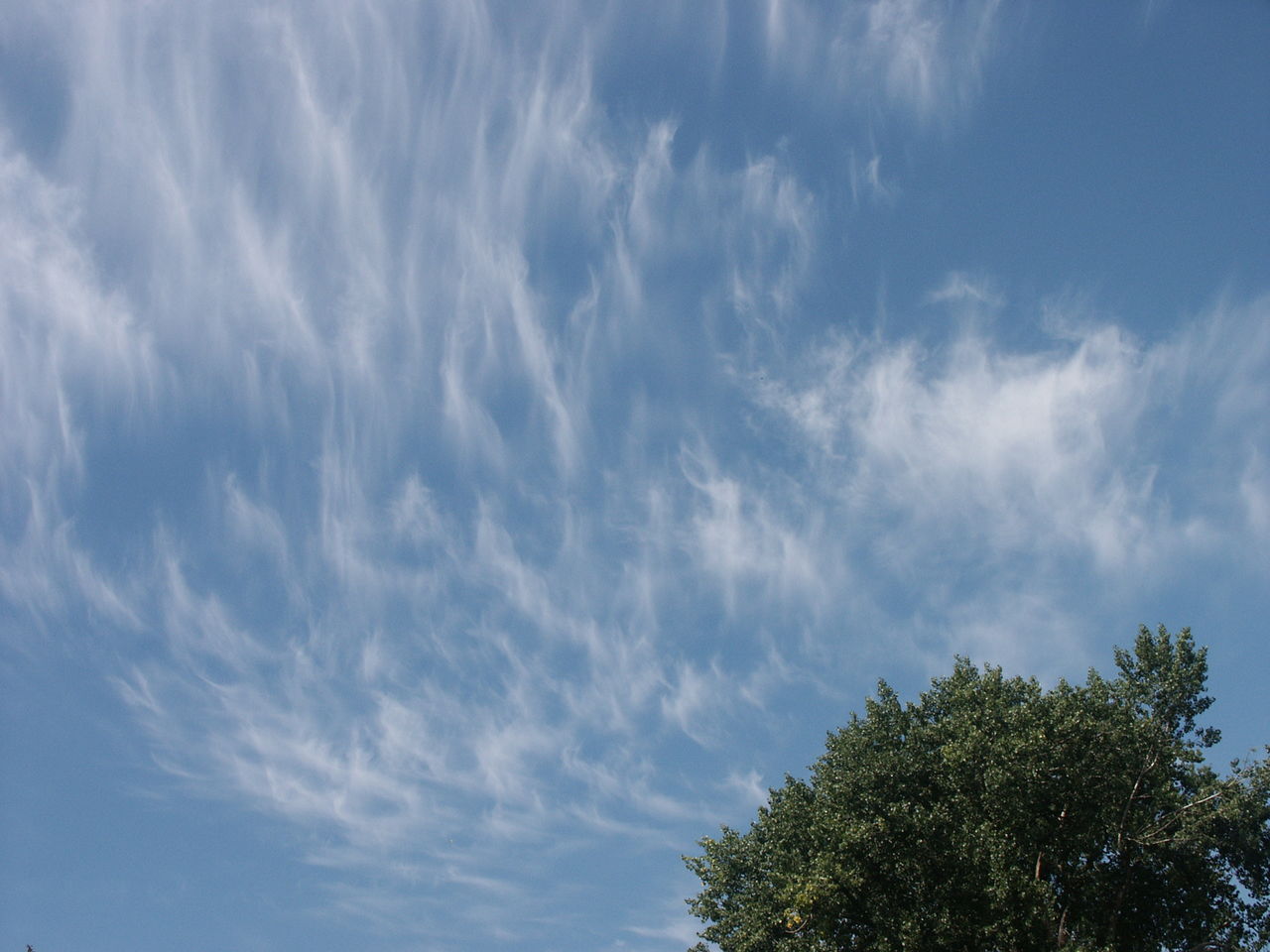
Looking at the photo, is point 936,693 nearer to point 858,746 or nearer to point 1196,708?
point 858,746

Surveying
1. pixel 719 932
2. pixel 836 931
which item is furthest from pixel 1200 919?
pixel 719 932

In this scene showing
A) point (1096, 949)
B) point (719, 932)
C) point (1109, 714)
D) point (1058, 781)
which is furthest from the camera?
point (719, 932)

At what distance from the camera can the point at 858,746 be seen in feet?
142

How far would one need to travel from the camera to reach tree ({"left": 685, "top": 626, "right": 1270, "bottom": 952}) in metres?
37.2

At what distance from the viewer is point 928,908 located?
38.1m

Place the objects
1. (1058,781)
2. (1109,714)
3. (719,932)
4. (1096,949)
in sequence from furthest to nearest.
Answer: (719,932) → (1109,714) → (1058,781) → (1096,949)

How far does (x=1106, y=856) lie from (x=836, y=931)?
1253 centimetres

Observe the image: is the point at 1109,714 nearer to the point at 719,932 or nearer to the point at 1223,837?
the point at 1223,837

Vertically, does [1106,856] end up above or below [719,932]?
above

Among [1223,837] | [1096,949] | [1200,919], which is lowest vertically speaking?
[1096,949]

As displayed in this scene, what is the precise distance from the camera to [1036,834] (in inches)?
1481

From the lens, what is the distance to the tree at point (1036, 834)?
37156mm

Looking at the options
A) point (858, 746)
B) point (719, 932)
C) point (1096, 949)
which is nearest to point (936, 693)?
point (858, 746)

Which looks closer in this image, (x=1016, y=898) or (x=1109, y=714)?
(x=1016, y=898)
